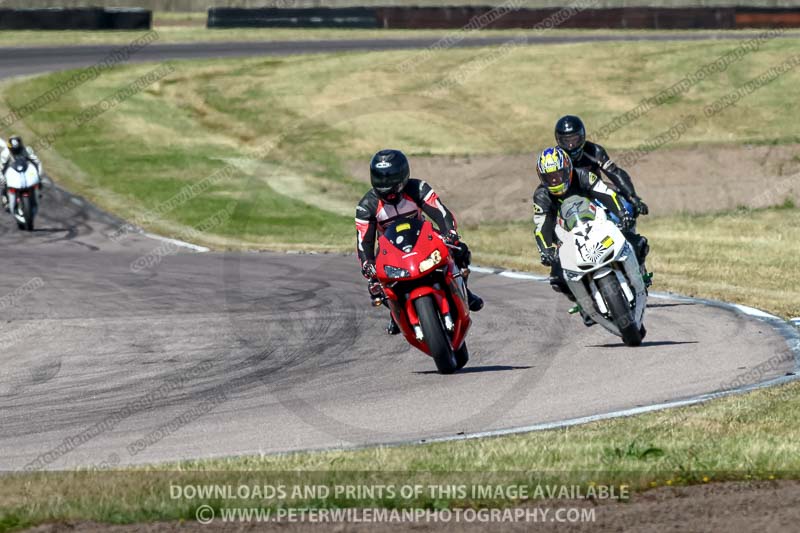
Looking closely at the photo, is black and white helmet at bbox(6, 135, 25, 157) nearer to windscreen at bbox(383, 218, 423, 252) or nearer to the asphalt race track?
the asphalt race track

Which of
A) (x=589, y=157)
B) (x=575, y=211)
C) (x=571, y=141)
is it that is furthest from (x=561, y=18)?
(x=575, y=211)

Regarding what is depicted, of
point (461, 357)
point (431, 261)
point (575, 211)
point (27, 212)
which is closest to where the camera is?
point (431, 261)

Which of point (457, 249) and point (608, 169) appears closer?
point (457, 249)

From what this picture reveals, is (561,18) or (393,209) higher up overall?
(561,18)

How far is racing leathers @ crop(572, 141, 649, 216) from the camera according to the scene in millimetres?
14039

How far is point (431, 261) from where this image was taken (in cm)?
1096

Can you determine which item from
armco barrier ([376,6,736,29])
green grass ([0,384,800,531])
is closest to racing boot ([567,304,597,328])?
green grass ([0,384,800,531])

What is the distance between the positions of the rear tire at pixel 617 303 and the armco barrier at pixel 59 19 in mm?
41112

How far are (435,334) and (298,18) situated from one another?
144 ft

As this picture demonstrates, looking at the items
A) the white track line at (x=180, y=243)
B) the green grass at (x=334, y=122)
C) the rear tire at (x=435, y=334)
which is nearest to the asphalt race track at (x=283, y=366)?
the rear tire at (x=435, y=334)

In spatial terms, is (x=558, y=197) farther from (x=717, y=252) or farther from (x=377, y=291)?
(x=717, y=252)

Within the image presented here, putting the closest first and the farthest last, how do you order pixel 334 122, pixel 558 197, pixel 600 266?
pixel 600 266, pixel 558 197, pixel 334 122

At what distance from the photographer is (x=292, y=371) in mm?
11688

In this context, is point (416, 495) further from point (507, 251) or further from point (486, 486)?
point (507, 251)
